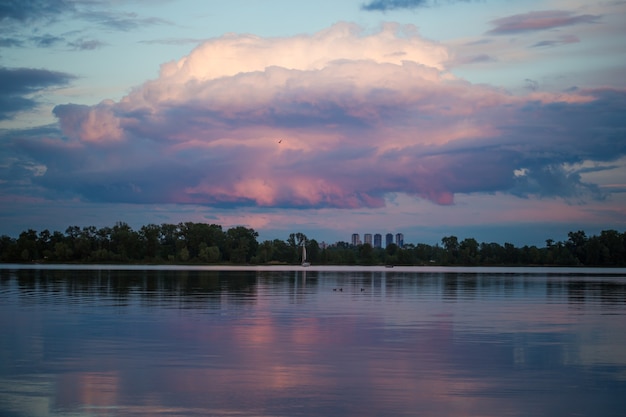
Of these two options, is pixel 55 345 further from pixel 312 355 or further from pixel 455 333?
pixel 455 333

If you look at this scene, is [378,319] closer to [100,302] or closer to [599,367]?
[599,367]

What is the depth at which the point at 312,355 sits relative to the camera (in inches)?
950

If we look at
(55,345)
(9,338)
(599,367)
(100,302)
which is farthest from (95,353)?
(100,302)

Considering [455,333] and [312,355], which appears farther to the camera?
[455,333]

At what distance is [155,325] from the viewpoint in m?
32.5

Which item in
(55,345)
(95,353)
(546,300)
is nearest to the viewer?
(95,353)

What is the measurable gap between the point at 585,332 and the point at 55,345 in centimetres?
2070

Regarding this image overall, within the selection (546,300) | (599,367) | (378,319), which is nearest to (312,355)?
(599,367)

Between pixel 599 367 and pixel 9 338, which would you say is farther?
pixel 9 338

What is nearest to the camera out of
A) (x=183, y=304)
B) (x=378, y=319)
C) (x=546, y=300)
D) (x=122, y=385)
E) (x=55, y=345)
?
(x=122, y=385)

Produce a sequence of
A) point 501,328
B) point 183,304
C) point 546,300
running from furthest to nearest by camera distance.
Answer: point 546,300, point 183,304, point 501,328

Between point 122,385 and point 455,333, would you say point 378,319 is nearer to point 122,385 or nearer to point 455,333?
point 455,333

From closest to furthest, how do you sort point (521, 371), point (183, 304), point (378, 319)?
1. point (521, 371)
2. point (378, 319)
3. point (183, 304)

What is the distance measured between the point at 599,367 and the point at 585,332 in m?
9.64
